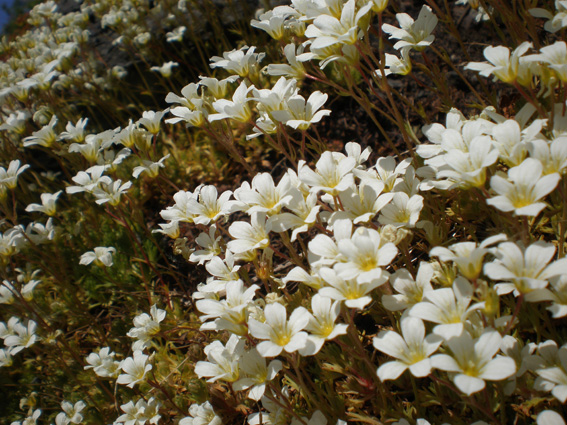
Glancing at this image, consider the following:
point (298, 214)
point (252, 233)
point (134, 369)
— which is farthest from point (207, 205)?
point (134, 369)

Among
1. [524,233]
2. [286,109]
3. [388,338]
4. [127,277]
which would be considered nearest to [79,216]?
[127,277]

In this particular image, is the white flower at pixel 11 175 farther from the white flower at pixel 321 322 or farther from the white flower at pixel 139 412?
the white flower at pixel 321 322

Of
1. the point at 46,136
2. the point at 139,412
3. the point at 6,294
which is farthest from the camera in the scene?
the point at 46,136

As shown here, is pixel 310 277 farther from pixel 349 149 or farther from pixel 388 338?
pixel 349 149

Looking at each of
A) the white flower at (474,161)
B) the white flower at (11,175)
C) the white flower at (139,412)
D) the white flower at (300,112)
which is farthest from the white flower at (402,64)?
the white flower at (11,175)

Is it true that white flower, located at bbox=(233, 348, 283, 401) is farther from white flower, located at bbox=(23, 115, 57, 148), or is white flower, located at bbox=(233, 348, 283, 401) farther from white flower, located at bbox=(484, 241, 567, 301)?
white flower, located at bbox=(23, 115, 57, 148)

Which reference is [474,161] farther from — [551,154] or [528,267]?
[528,267]

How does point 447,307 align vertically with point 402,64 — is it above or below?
below
